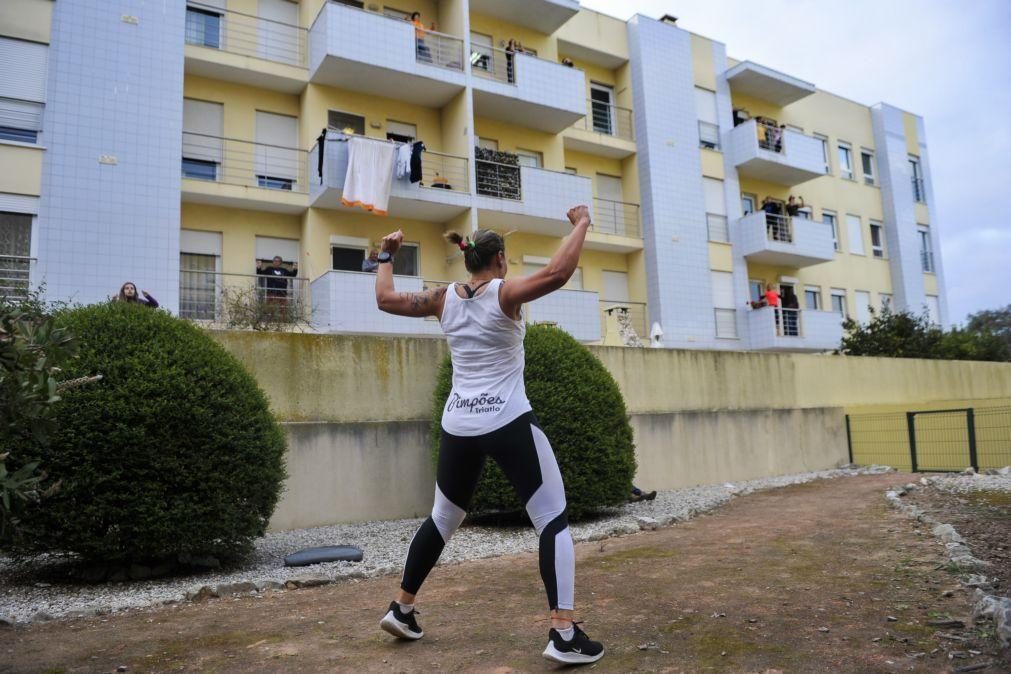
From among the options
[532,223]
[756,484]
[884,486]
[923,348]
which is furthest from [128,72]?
[923,348]

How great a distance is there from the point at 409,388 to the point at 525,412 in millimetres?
6170

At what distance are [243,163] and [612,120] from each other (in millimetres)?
11507

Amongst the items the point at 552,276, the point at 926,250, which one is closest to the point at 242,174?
the point at 552,276

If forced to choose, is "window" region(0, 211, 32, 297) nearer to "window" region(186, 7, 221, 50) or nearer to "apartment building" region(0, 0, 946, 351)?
"apartment building" region(0, 0, 946, 351)

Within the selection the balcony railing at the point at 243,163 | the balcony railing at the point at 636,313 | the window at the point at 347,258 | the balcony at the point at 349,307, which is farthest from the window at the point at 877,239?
the balcony railing at the point at 243,163

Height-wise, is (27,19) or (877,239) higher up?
(27,19)

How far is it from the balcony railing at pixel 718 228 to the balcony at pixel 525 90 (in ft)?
20.4

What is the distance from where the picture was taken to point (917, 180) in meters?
31.7

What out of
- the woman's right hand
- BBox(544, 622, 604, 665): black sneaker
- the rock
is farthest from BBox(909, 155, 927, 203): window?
BBox(544, 622, 604, 665): black sneaker

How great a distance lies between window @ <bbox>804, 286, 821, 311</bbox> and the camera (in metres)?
26.8

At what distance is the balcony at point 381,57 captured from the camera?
16.9 metres

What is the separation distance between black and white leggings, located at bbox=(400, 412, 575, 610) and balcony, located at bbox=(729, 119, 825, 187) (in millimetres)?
22970

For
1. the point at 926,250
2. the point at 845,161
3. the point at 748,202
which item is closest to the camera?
the point at 748,202

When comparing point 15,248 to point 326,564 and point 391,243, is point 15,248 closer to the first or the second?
point 326,564
